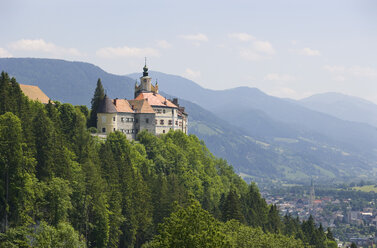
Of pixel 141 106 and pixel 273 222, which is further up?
pixel 141 106

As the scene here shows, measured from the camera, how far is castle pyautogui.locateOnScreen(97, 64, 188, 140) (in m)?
123

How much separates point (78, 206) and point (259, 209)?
5735 cm

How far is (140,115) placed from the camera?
129625 millimetres

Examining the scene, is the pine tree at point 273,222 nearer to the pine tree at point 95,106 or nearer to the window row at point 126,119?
the window row at point 126,119

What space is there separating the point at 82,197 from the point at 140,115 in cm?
5802

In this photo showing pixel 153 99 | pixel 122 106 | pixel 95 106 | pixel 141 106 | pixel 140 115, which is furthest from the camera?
pixel 153 99

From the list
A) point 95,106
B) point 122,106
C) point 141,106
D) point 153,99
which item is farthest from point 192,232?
point 153,99

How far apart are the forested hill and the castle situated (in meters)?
11.4

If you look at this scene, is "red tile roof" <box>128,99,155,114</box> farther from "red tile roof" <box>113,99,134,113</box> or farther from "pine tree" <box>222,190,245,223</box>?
"pine tree" <box>222,190,245,223</box>

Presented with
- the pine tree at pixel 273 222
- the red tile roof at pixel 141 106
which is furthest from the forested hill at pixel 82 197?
the red tile roof at pixel 141 106

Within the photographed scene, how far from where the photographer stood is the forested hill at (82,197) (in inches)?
2099

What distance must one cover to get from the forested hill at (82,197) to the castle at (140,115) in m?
→ 11.4

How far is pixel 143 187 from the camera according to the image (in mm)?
91125

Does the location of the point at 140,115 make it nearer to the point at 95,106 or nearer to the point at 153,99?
the point at 153,99
